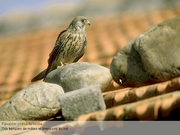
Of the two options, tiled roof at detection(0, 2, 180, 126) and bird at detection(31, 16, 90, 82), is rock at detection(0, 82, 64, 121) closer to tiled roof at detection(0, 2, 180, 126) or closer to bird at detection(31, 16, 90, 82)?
tiled roof at detection(0, 2, 180, 126)

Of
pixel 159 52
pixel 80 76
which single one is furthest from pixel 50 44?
pixel 159 52

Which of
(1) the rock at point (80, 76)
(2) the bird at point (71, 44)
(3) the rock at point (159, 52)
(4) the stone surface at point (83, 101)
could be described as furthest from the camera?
Answer: (2) the bird at point (71, 44)

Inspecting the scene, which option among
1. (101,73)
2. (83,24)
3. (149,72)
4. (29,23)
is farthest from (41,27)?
(149,72)

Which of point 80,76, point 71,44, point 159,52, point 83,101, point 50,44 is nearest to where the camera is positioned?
point 83,101

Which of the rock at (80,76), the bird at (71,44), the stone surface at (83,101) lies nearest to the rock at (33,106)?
the rock at (80,76)

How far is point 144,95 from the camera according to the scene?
71.0 inches

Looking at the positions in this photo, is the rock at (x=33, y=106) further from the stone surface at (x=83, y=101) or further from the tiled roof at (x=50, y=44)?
the tiled roof at (x=50, y=44)

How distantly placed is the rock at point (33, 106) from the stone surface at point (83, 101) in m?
0.42

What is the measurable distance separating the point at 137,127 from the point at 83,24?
243 centimetres

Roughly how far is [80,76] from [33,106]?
0.58 metres

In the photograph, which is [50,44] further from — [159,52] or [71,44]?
[159,52]

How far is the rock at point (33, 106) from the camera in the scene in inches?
84.1

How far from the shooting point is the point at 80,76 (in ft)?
7.82

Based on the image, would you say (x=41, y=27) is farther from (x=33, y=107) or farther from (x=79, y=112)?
(x=79, y=112)
